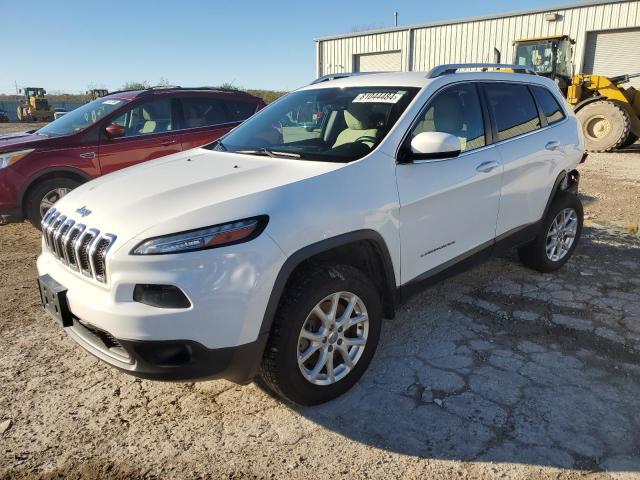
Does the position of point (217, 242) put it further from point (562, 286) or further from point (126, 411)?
point (562, 286)

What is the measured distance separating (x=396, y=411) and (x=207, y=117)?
5.43 m

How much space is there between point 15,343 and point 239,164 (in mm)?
2079

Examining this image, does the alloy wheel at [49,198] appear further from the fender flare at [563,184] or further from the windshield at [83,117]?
the fender flare at [563,184]

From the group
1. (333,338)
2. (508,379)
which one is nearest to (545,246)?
(508,379)

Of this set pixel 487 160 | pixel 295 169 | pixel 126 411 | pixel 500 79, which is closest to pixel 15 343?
pixel 126 411

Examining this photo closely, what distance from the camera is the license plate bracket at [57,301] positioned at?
2.48 m

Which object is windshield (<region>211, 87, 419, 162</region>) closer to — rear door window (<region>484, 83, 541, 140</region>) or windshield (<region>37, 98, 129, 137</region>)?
rear door window (<region>484, 83, 541, 140</region>)

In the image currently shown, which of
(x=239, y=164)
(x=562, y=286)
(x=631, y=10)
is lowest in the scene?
(x=562, y=286)

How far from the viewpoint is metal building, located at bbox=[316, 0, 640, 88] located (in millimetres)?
19703

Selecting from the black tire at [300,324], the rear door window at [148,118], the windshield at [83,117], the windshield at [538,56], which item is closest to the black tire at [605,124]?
the windshield at [538,56]

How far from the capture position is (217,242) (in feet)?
7.21

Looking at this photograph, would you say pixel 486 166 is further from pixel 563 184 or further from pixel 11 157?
pixel 11 157

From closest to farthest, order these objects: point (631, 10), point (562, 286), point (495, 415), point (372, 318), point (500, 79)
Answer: point (495, 415)
point (372, 318)
point (500, 79)
point (562, 286)
point (631, 10)

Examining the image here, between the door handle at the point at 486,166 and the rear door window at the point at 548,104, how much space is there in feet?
3.79
